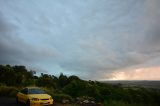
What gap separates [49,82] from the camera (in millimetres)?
43438

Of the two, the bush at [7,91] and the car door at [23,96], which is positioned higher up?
the bush at [7,91]

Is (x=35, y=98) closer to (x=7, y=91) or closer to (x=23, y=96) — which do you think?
(x=23, y=96)

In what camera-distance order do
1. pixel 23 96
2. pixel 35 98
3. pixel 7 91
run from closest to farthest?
1. pixel 35 98
2. pixel 23 96
3. pixel 7 91

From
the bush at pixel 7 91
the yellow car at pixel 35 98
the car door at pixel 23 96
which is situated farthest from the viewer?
the bush at pixel 7 91

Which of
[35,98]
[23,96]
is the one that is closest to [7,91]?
[23,96]

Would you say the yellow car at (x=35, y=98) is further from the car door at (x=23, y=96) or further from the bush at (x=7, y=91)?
the bush at (x=7, y=91)

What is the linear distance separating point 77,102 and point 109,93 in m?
9.59

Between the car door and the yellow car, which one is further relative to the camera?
the car door

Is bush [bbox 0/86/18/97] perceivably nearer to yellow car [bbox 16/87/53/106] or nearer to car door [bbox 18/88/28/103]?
car door [bbox 18/88/28/103]

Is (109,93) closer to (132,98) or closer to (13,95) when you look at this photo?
(132,98)

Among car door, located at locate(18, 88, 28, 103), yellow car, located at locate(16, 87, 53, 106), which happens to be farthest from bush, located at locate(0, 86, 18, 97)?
yellow car, located at locate(16, 87, 53, 106)

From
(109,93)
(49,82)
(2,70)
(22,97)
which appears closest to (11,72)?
(2,70)

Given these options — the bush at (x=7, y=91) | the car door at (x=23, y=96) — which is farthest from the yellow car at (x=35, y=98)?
the bush at (x=7, y=91)

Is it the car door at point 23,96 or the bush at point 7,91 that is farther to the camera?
the bush at point 7,91
